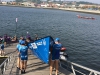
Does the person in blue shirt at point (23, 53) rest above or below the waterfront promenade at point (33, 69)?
above

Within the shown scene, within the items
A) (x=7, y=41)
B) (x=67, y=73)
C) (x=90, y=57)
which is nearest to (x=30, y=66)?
(x=67, y=73)


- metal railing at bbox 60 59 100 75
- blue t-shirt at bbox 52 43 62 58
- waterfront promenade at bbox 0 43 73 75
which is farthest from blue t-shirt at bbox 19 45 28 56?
metal railing at bbox 60 59 100 75

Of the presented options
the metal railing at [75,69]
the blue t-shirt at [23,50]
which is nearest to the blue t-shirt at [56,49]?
the metal railing at [75,69]

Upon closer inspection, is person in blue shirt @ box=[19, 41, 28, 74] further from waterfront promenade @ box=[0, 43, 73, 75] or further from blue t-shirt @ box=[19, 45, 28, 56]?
waterfront promenade @ box=[0, 43, 73, 75]

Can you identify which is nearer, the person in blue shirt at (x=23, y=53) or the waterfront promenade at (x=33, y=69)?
the person in blue shirt at (x=23, y=53)

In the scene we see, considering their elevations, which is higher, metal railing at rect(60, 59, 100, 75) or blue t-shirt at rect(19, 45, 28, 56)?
blue t-shirt at rect(19, 45, 28, 56)

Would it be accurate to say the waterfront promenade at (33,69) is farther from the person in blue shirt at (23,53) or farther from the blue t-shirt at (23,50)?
the blue t-shirt at (23,50)

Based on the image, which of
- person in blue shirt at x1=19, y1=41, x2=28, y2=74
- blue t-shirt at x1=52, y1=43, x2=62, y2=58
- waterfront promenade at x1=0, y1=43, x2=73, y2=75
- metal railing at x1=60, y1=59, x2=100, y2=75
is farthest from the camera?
waterfront promenade at x1=0, y1=43, x2=73, y2=75

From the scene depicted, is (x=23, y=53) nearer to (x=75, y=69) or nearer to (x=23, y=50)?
(x=23, y=50)

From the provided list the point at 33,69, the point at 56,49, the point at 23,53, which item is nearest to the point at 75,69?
the point at 33,69

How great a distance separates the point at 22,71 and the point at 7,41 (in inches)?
470

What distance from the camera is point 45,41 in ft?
35.1

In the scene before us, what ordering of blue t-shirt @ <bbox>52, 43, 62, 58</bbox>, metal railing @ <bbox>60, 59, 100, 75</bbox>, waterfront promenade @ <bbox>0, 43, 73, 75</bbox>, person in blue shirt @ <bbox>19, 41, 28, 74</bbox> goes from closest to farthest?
metal railing @ <bbox>60, 59, 100, 75</bbox> → blue t-shirt @ <bbox>52, 43, 62, 58</bbox> → person in blue shirt @ <bbox>19, 41, 28, 74</bbox> → waterfront promenade @ <bbox>0, 43, 73, 75</bbox>

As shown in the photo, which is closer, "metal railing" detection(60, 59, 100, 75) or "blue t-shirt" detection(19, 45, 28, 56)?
"metal railing" detection(60, 59, 100, 75)
